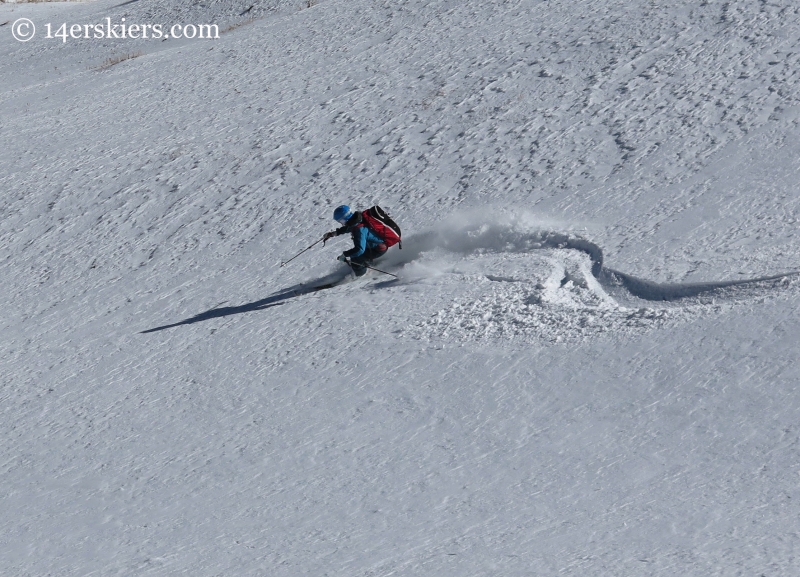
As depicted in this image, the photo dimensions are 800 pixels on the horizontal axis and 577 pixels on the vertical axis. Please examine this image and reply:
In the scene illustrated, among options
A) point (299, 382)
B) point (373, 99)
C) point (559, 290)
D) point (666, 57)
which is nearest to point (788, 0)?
point (666, 57)

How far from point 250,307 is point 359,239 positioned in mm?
1735

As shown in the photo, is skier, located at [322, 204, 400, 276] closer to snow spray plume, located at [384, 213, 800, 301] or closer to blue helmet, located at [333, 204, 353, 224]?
blue helmet, located at [333, 204, 353, 224]

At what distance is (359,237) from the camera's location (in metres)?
12.2

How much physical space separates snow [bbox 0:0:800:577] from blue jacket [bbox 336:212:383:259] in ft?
1.67

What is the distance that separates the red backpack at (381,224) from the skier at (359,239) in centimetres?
2

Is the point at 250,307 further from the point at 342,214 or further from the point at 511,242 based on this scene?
the point at 511,242

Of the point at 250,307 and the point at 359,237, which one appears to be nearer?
the point at 359,237

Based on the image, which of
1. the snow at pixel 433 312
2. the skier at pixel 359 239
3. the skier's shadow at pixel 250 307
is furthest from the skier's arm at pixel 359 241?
the skier's shadow at pixel 250 307

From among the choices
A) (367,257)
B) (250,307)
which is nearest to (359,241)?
(367,257)

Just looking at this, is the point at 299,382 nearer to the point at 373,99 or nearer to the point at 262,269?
the point at 262,269

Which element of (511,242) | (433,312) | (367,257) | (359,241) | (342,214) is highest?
(342,214)

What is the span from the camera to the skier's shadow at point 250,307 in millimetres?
12469

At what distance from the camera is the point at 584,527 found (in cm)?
671

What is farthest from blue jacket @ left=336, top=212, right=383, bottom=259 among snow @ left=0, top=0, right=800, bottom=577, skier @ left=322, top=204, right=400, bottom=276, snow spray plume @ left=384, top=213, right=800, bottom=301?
snow spray plume @ left=384, top=213, right=800, bottom=301
